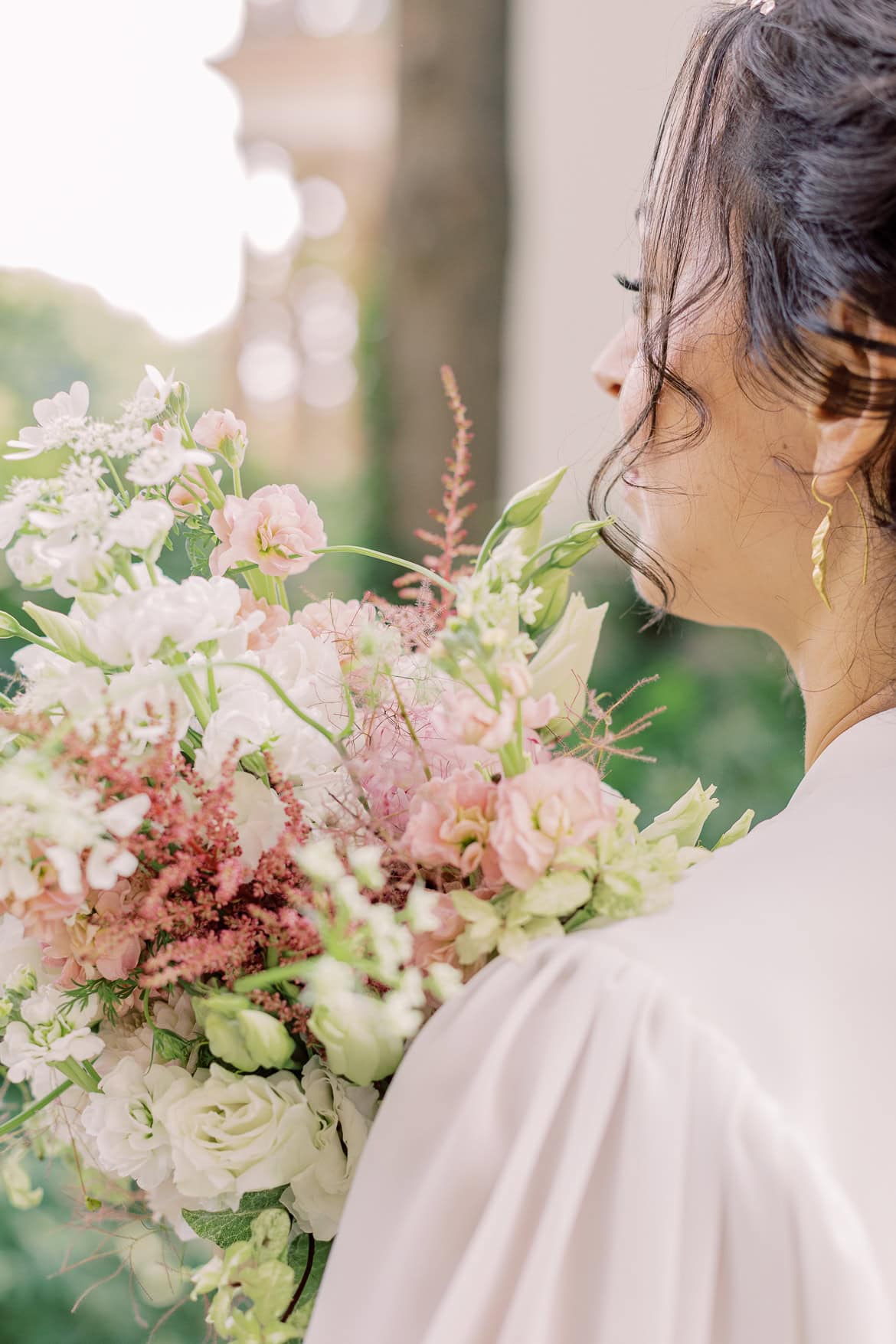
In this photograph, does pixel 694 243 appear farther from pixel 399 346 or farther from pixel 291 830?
pixel 399 346

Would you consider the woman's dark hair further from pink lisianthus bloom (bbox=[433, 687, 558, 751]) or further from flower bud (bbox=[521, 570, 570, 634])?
pink lisianthus bloom (bbox=[433, 687, 558, 751])

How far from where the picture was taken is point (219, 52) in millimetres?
4277

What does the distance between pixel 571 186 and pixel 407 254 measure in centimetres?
80

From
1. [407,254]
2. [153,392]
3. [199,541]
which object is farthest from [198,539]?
[407,254]

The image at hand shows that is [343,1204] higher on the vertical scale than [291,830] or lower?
lower

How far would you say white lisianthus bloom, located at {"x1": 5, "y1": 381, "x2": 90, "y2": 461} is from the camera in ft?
2.29

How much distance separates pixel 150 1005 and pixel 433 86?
2.94m

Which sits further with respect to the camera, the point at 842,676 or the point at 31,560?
the point at 842,676

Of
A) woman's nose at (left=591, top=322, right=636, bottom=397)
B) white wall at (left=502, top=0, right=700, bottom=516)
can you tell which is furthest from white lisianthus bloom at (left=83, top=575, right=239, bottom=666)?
white wall at (left=502, top=0, right=700, bottom=516)

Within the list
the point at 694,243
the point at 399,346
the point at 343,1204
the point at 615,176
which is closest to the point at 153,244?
the point at 399,346

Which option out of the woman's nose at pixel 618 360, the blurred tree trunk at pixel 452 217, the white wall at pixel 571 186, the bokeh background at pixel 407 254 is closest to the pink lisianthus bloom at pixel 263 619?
the woman's nose at pixel 618 360

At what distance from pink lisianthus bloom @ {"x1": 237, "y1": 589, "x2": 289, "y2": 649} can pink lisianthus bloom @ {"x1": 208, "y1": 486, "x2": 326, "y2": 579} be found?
0.03m

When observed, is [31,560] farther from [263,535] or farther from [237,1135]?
[237,1135]

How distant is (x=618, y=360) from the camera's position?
0.96 metres
